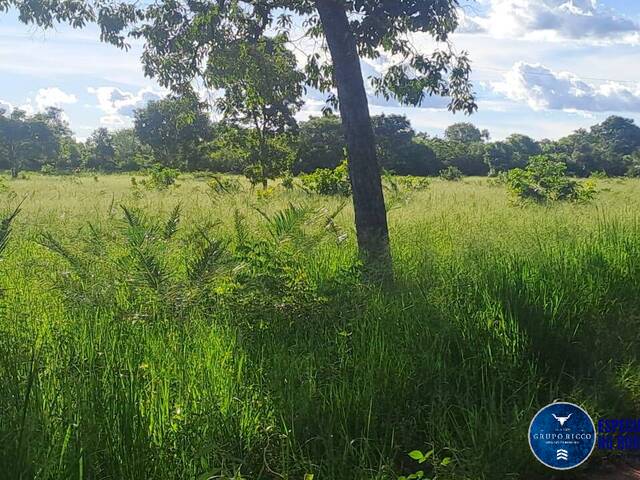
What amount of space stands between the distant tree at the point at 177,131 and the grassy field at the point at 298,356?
9.32 feet

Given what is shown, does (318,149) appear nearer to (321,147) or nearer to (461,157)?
(321,147)

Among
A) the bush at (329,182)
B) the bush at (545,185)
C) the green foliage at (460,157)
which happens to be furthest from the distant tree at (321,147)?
the bush at (545,185)

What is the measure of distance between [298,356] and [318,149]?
41.3 metres

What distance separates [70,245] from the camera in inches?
234

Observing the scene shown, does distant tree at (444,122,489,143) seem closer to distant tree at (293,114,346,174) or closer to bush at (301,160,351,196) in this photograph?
distant tree at (293,114,346,174)

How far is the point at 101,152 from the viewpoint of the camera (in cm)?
7269

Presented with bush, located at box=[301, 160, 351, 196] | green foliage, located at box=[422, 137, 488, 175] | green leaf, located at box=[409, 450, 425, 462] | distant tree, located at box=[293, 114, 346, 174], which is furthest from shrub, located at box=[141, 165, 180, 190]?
green foliage, located at box=[422, 137, 488, 175]

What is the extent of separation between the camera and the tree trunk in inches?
237

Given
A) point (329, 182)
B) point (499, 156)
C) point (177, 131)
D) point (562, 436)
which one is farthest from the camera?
point (499, 156)

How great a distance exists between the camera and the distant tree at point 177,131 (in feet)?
27.3

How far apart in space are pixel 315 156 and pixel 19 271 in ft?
128

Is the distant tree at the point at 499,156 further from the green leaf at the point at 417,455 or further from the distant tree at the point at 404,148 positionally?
the green leaf at the point at 417,455

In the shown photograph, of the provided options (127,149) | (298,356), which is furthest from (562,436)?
(127,149)

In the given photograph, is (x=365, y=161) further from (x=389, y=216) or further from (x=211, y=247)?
(x=389, y=216)
